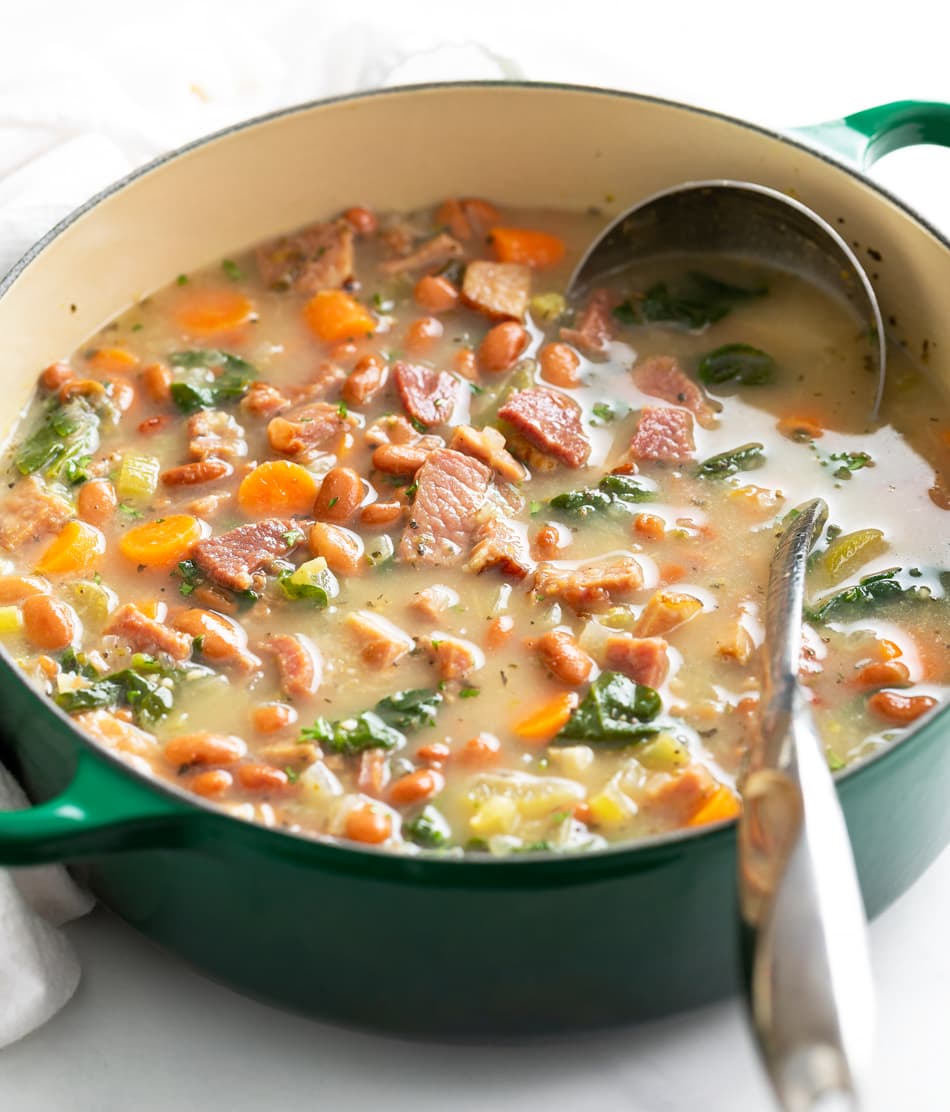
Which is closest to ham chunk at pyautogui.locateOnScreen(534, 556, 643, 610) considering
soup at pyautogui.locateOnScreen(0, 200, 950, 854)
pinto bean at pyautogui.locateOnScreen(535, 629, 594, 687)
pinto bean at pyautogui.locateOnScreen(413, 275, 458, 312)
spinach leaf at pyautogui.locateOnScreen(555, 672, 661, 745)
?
soup at pyautogui.locateOnScreen(0, 200, 950, 854)

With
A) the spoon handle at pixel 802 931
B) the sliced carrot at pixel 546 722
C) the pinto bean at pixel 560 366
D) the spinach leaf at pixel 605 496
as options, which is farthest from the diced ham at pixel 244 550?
the spoon handle at pixel 802 931

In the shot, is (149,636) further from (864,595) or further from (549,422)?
(864,595)

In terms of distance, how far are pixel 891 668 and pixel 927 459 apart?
2.72ft

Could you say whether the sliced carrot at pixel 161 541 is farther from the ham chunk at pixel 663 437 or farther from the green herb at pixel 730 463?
the green herb at pixel 730 463

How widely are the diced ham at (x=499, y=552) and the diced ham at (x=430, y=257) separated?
1.15 m

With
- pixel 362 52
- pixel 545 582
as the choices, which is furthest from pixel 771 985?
pixel 362 52

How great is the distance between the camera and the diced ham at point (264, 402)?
3.99 metres

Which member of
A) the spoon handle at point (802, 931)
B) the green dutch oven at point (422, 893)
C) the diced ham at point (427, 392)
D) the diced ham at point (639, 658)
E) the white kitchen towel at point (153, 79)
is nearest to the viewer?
the spoon handle at point (802, 931)

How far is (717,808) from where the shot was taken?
293 centimetres

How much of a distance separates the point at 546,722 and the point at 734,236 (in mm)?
1854

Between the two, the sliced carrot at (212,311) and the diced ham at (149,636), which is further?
the sliced carrot at (212,311)

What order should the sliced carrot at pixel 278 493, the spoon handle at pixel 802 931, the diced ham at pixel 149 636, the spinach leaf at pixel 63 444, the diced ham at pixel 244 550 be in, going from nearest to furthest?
the spoon handle at pixel 802 931 → the diced ham at pixel 149 636 → the diced ham at pixel 244 550 → the sliced carrot at pixel 278 493 → the spinach leaf at pixel 63 444

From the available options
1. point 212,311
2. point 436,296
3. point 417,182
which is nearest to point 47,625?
point 212,311

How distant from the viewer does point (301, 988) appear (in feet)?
9.20
